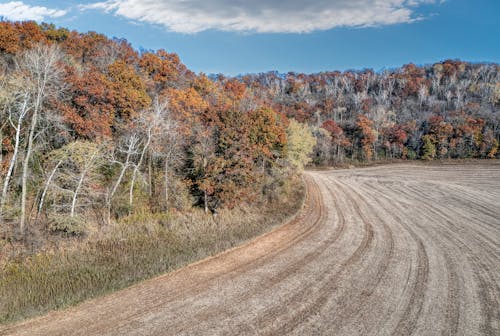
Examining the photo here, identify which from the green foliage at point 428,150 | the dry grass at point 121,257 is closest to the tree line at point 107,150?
the dry grass at point 121,257

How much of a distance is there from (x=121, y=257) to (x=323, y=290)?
10066mm

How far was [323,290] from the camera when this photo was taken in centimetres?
1207

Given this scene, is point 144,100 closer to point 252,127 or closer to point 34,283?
point 252,127

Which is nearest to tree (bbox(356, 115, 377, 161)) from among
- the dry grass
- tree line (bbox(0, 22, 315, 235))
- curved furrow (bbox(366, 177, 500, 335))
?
tree line (bbox(0, 22, 315, 235))

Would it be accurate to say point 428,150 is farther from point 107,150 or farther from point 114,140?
point 107,150

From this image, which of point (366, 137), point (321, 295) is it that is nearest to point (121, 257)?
point (321, 295)

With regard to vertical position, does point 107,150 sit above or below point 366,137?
below

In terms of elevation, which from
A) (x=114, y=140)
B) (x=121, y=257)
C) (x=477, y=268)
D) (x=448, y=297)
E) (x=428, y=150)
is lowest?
(x=477, y=268)

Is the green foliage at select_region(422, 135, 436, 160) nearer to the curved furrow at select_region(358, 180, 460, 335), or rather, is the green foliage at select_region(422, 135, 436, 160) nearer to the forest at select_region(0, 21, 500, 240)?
the forest at select_region(0, 21, 500, 240)

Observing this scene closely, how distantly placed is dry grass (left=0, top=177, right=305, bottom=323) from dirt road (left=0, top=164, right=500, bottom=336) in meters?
0.73

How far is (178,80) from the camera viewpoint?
4481 centimetres

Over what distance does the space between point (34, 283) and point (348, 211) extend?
2299 cm

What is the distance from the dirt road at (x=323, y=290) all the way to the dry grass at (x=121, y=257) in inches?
28.9

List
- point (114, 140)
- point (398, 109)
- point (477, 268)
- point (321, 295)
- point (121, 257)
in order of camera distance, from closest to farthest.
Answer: point (321, 295) < point (477, 268) < point (121, 257) < point (114, 140) < point (398, 109)
